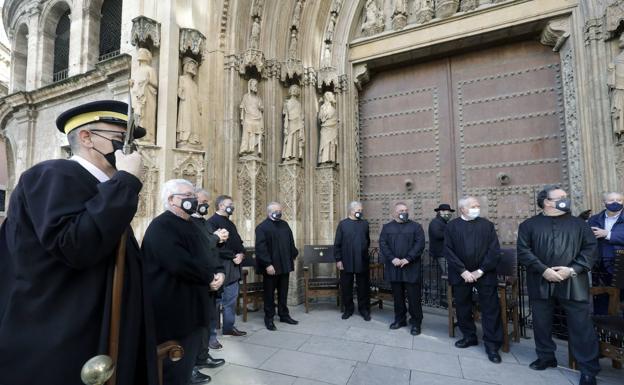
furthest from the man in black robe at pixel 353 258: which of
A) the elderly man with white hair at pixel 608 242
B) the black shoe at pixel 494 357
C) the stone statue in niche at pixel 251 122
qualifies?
the elderly man with white hair at pixel 608 242

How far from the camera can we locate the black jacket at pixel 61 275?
120 centimetres

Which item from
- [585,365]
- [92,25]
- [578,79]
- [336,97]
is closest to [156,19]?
[336,97]

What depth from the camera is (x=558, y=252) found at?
353 cm

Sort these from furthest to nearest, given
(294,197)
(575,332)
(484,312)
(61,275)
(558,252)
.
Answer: (294,197), (484,312), (558,252), (575,332), (61,275)

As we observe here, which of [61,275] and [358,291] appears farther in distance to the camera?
[358,291]

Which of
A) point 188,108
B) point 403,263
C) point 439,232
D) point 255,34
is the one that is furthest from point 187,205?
point 255,34

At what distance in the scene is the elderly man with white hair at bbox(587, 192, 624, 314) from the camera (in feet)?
13.9

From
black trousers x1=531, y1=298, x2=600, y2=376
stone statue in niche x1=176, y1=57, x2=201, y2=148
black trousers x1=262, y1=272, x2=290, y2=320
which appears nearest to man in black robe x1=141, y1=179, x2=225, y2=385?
black trousers x1=262, y1=272, x2=290, y2=320

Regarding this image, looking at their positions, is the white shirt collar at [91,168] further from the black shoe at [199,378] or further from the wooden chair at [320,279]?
the wooden chair at [320,279]

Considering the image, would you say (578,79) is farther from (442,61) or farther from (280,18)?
(280,18)

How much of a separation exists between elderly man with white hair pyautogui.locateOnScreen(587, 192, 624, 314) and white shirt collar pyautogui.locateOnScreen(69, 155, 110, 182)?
529cm

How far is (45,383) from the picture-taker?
3.95 feet

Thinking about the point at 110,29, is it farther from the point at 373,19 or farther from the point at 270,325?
the point at 270,325

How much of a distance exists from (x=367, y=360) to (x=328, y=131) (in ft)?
14.8
